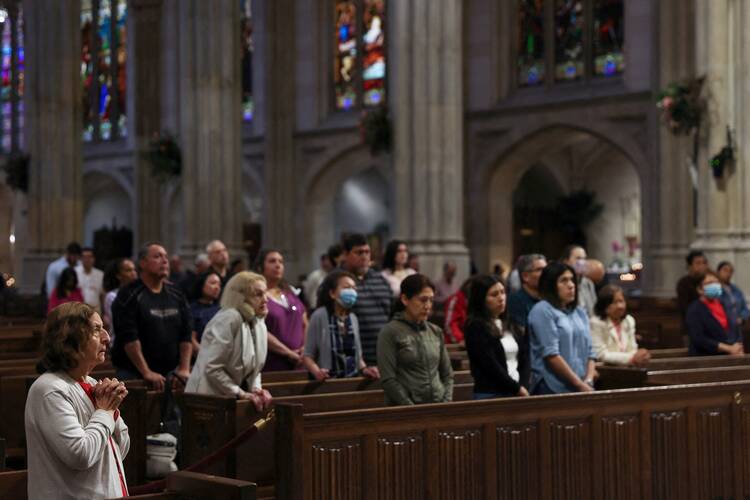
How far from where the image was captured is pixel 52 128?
73.0 feet

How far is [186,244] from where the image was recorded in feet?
65.4

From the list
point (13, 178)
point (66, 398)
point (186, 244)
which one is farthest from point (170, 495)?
point (13, 178)

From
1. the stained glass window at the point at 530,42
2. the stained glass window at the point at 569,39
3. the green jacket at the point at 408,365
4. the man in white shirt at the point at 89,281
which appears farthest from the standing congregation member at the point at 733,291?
the stained glass window at the point at 530,42

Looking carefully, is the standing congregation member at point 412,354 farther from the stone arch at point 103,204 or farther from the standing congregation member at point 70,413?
the stone arch at point 103,204

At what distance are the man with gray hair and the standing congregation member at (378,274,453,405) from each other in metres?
1.07

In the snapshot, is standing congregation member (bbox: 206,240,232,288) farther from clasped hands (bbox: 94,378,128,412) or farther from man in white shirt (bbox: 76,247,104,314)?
clasped hands (bbox: 94,378,128,412)

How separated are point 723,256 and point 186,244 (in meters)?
8.69

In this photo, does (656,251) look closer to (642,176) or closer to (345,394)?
(642,176)

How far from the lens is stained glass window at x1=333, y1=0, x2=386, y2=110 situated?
25266mm

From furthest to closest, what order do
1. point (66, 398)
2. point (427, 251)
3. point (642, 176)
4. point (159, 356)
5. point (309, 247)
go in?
point (309, 247) < point (642, 176) < point (427, 251) < point (159, 356) < point (66, 398)

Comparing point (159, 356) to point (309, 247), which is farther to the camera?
point (309, 247)

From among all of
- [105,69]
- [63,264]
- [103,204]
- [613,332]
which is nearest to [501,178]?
A: [63,264]

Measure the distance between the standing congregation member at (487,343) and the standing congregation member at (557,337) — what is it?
0.21 meters

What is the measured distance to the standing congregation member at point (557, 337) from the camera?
7148mm
